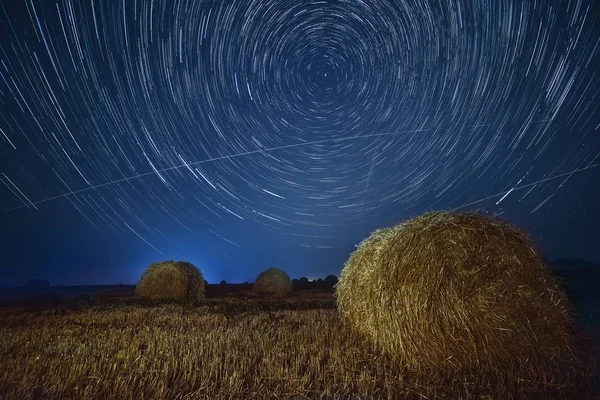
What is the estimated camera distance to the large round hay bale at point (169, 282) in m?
21.1

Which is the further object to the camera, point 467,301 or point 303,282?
point 303,282

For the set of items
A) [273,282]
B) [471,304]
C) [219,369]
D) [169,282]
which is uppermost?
[273,282]

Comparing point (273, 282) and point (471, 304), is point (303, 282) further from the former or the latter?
point (471, 304)

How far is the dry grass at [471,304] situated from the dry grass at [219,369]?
1.42 feet

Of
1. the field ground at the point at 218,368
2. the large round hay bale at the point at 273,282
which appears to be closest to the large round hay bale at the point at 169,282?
the large round hay bale at the point at 273,282

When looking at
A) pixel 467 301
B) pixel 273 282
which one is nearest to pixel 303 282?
pixel 273 282

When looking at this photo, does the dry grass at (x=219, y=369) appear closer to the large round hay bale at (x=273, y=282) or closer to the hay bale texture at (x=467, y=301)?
the hay bale texture at (x=467, y=301)

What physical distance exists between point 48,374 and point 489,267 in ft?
21.8

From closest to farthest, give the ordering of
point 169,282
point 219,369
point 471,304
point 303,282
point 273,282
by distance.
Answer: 1. point 219,369
2. point 471,304
3. point 169,282
4. point 273,282
5. point 303,282

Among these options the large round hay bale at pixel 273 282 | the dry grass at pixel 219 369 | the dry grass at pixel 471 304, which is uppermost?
the large round hay bale at pixel 273 282

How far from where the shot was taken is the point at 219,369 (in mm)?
6477

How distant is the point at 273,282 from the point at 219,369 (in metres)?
23.2

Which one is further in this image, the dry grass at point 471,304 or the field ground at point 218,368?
the dry grass at point 471,304

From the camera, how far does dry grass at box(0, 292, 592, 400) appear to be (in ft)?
18.3
